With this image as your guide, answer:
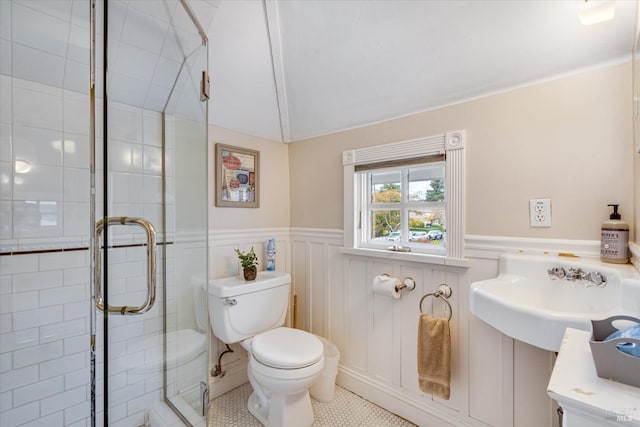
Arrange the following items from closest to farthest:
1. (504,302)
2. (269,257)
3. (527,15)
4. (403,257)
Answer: (504,302) < (527,15) < (403,257) < (269,257)

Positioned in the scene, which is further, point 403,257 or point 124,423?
point 403,257

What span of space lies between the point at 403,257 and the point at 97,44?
6.09 ft

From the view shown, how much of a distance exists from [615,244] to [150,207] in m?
2.07

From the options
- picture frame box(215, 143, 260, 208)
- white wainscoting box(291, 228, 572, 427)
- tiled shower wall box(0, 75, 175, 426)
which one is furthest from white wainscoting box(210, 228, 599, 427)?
tiled shower wall box(0, 75, 175, 426)

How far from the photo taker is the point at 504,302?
1.01 metres

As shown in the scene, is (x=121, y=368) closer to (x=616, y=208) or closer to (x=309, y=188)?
(x=309, y=188)

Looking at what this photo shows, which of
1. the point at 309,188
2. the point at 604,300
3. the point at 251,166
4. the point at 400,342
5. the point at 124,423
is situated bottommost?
the point at 124,423

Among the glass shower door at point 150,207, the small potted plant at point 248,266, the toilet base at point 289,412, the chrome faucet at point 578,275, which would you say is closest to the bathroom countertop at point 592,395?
the chrome faucet at point 578,275

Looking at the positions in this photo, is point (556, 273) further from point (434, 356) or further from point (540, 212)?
point (434, 356)

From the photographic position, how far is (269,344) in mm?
1585

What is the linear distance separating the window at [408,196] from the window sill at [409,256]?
0.03 meters

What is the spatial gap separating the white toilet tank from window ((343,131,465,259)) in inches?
23.3

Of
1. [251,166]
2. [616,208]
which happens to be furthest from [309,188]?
[616,208]

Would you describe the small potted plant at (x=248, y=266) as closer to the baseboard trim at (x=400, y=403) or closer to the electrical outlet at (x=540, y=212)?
the baseboard trim at (x=400, y=403)
